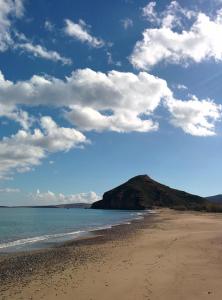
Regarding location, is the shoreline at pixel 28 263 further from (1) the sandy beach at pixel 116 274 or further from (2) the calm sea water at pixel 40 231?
(2) the calm sea water at pixel 40 231

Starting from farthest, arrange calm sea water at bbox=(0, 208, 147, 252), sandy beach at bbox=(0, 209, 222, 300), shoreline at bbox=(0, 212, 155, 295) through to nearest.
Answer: calm sea water at bbox=(0, 208, 147, 252)
shoreline at bbox=(0, 212, 155, 295)
sandy beach at bbox=(0, 209, 222, 300)

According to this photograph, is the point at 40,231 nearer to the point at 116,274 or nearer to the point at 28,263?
the point at 28,263

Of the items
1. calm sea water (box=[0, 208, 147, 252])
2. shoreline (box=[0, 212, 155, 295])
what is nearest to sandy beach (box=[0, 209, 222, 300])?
shoreline (box=[0, 212, 155, 295])

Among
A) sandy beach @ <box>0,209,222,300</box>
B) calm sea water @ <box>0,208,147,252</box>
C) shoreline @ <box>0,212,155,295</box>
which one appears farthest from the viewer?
calm sea water @ <box>0,208,147,252</box>

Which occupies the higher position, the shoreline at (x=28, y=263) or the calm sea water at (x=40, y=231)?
the calm sea water at (x=40, y=231)

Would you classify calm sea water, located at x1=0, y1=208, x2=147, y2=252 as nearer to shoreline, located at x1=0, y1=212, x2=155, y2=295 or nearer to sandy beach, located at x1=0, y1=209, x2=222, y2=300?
shoreline, located at x1=0, y1=212, x2=155, y2=295

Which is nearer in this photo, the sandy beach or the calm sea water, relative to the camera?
the sandy beach

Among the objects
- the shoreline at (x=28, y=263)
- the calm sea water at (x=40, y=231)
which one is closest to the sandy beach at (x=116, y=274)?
the shoreline at (x=28, y=263)

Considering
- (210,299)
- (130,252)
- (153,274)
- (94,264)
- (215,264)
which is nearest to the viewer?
(210,299)

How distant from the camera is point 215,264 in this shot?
17.9m

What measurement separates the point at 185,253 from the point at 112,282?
828 cm

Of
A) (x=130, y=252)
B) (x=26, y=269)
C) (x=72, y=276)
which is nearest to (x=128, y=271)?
(x=72, y=276)

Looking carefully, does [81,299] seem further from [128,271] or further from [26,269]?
[26,269]

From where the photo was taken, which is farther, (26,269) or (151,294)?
(26,269)
